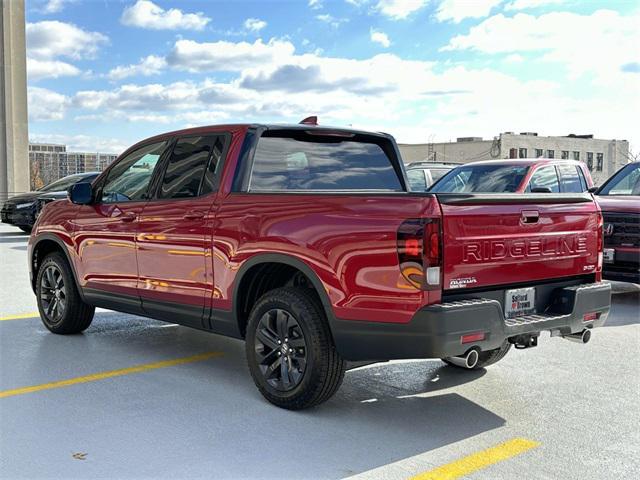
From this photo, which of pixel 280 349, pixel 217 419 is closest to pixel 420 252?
pixel 280 349

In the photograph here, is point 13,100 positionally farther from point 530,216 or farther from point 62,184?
point 530,216

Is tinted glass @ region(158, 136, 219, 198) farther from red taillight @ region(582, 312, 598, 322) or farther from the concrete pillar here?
the concrete pillar

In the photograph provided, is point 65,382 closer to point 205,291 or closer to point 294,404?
point 205,291

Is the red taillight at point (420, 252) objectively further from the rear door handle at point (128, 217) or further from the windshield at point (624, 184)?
the windshield at point (624, 184)

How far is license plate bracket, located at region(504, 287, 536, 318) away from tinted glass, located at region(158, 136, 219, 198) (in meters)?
2.47

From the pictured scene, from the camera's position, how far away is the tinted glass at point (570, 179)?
1137cm

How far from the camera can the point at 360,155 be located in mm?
5945

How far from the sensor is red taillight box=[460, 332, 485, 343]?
4.19 meters

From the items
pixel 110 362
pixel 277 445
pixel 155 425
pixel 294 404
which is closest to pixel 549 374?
pixel 294 404

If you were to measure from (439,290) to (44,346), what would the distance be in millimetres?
4042

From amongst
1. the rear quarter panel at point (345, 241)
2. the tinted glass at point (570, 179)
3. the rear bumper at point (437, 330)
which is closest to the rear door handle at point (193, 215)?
the rear quarter panel at point (345, 241)

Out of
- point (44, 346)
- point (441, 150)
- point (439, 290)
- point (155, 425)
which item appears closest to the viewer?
point (439, 290)

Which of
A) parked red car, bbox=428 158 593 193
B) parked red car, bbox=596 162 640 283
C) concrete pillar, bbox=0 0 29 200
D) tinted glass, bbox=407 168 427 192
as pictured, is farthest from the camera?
concrete pillar, bbox=0 0 29 200

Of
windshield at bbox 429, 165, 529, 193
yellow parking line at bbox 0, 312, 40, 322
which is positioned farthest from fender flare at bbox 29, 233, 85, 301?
windshield at bbox 429, 165, 529, 193
